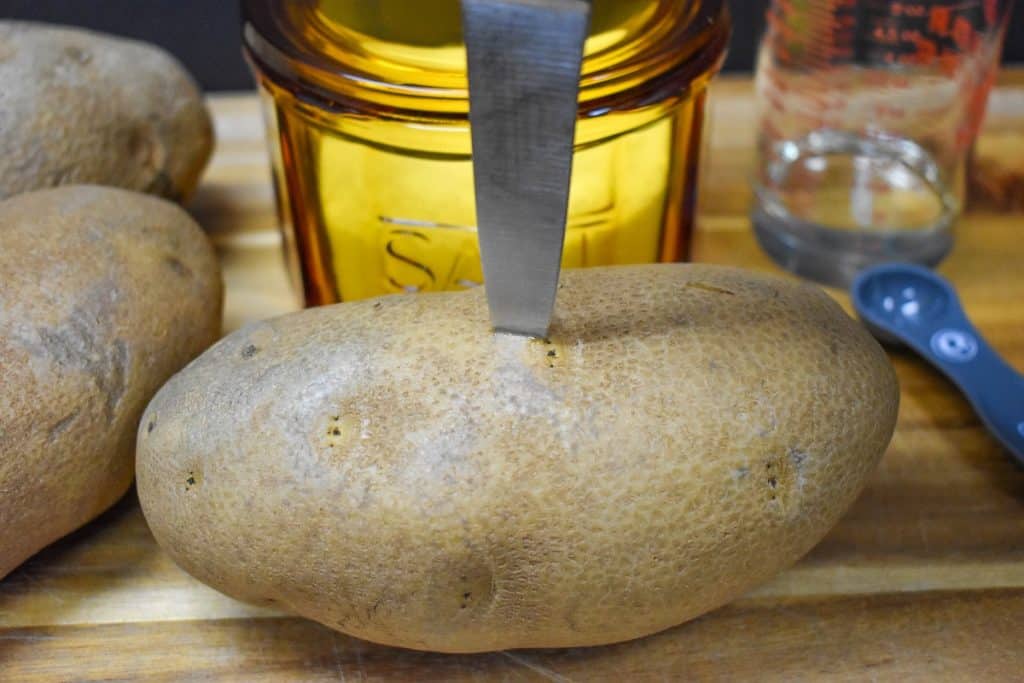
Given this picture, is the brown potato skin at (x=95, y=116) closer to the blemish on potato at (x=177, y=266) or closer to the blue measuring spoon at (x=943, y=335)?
the blemish on potato at (x=177, y=266)

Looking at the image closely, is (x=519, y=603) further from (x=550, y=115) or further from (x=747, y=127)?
(x=747, y=127)

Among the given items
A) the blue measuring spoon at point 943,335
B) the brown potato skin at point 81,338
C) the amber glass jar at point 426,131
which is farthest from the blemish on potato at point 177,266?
the blue measuring spoon at point 943,335

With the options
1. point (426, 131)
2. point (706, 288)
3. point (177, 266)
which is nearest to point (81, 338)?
point (177, 266)

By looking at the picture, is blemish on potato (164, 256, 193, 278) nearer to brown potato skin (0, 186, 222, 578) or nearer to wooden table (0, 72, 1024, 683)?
brown potato skin (0, 186, 222, 578)

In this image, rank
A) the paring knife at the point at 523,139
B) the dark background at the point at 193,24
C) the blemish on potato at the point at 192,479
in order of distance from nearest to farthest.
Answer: the paring knife at the point at 523,139
the blemish on potato at the point at 192,479
the dark background at the point at 193,24

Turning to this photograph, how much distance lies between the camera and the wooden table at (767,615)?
628mm

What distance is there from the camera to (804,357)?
0.59 metres

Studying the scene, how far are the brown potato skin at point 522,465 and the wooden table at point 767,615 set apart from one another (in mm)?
45

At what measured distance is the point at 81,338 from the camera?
2.16 ft

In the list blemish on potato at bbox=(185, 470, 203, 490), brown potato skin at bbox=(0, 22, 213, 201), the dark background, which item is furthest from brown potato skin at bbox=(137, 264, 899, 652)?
the dark background

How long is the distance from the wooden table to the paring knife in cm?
20

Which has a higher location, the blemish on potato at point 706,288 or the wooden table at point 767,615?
the blemish on potato at point 706,288

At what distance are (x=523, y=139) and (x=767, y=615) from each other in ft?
1.04

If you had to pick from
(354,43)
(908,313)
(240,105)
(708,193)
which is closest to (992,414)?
(908,313)
